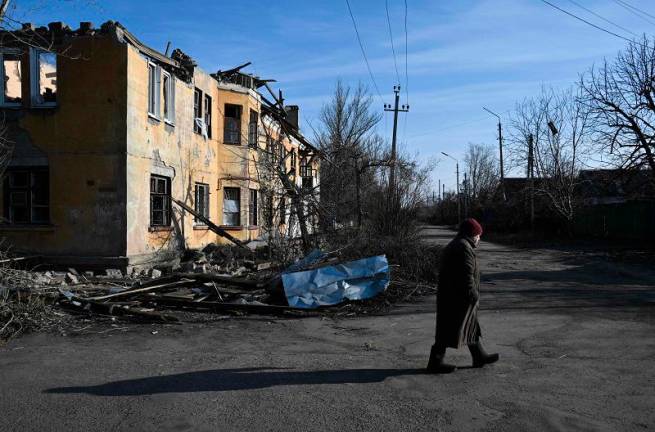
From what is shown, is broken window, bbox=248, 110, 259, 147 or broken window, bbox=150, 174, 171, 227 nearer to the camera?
broken window, bbox=150, 174, 171, 227

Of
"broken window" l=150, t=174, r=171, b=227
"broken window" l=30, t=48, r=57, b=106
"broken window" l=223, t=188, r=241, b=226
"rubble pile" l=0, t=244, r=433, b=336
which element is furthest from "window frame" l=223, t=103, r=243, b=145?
"rubble pile" l=0, t=244, r=433, b=336

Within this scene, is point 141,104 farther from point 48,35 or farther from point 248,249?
point 248,249

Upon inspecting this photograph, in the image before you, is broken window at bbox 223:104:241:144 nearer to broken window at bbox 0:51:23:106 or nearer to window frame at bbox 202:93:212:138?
window frame at bbox 202:93:212:138

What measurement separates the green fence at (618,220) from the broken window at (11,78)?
87.9ft

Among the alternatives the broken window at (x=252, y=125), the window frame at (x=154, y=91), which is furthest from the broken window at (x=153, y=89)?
the broken window at (x=252, y=125)

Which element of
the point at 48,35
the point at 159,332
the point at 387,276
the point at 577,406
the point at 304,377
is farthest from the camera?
the point at 48,35

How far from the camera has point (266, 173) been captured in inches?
755

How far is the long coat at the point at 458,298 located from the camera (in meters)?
5.95

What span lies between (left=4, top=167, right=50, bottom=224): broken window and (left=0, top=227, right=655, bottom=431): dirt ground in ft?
26.3

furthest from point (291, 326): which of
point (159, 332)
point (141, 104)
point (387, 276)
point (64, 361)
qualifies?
point (141, 104)

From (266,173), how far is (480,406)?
15.0m

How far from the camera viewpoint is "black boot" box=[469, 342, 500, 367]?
612 cm

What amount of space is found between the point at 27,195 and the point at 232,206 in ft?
28.1

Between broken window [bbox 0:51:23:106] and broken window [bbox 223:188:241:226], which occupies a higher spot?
broken window [bbox 0:51:23:106]
